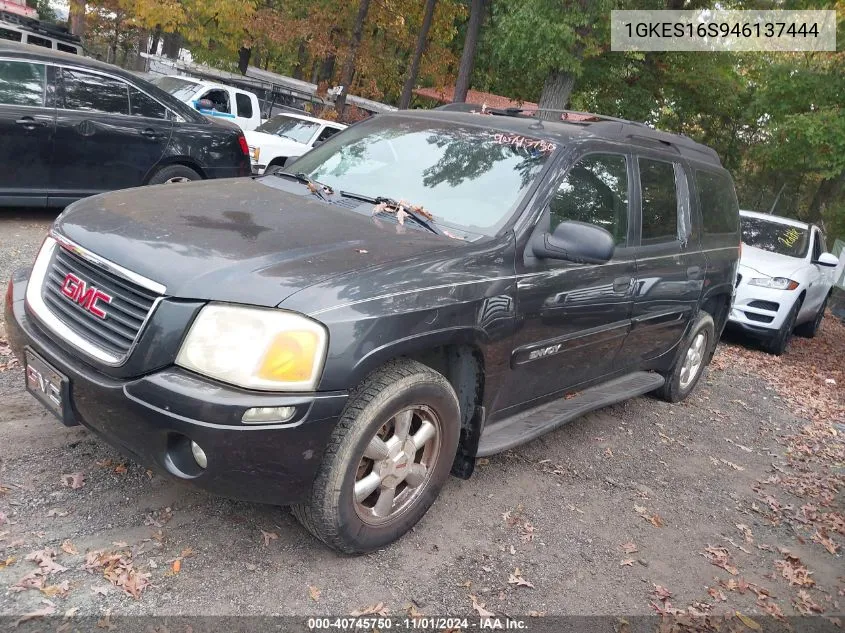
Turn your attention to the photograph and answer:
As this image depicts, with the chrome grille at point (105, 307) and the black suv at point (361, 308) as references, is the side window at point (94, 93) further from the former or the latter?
the chrome grille at point (105, 307)

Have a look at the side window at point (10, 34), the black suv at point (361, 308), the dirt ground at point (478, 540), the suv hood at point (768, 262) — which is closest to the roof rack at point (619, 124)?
the black suv at point (361, 308)

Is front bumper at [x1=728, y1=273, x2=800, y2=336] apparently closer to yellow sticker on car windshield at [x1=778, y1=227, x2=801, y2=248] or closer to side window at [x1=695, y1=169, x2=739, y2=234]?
yellow sticker on car windshield at [x1=778, y1=227, x2=801, y2=248]

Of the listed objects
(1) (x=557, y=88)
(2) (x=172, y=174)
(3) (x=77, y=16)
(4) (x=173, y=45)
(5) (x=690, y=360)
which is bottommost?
(5) (x=690, y=360)

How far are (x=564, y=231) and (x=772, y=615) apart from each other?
208cm

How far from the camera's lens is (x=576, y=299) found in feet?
12.7

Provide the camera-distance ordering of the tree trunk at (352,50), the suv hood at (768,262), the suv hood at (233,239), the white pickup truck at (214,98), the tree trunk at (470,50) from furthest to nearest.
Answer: the tree trunk at (352,50), the tree trunk at (470,50), the white pickup truck at (214,98), the suv hood at (768,262), the suv hood at (233,239)

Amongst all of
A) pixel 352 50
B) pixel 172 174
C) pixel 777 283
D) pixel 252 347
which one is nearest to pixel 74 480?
pixel 252 347

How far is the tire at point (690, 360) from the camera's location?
19.0ft

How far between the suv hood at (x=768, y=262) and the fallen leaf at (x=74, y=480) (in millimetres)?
7947

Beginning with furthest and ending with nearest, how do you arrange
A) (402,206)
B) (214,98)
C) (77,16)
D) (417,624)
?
(77,16), (214,98), (402,206), (417,624)

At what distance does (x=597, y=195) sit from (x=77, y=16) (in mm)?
26018

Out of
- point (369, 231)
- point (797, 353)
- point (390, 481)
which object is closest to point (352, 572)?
point (390, 481)

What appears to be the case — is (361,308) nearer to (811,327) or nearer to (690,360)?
(690,360)

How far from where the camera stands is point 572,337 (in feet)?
12.9
